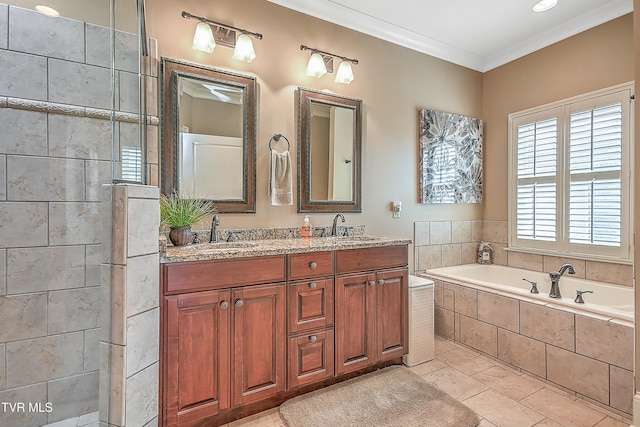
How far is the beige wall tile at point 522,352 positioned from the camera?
2.20 metres

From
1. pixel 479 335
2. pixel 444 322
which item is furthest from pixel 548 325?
pixel 444 322

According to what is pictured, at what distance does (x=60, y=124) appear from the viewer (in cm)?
165

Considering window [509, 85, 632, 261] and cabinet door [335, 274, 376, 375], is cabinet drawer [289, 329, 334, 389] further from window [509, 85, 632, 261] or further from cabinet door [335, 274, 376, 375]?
window [509, 85, 632, 261]

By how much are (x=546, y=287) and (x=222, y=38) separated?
11.5 feet

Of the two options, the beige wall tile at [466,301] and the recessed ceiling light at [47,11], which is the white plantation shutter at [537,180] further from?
the recessed ceiling light at [47,11]

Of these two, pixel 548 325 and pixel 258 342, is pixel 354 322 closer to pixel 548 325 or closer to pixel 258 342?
pixel 258 342

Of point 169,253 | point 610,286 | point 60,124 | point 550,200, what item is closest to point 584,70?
point 550,200

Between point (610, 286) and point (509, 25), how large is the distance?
2400 mm

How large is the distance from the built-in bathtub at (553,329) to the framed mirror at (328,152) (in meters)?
1.25

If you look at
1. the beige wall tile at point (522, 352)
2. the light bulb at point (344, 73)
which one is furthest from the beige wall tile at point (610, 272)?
the light bulb at point (344, 73)

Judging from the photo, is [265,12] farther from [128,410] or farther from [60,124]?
[128,410]

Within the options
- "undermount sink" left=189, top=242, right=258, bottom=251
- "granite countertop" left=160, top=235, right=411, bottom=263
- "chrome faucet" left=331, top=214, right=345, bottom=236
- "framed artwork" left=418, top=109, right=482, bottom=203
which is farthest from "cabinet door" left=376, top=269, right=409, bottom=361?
"framed artwork" left=418, top=109, right=482, bottom=203

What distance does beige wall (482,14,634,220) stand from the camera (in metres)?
2.57

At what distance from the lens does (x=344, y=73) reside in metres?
2.62
